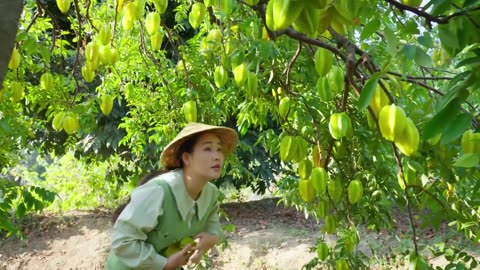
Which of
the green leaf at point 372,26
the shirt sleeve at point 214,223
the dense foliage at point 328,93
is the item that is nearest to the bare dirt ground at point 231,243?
the dense foliage at point 328,93

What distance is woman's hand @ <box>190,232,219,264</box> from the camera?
6.54ft

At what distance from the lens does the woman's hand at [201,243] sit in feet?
6.54

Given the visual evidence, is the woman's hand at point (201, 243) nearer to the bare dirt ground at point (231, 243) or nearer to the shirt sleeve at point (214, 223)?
the shirt sleeve at point (214, 223)

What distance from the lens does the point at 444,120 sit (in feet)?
2.50

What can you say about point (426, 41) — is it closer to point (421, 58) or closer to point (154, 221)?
point (421, 58)

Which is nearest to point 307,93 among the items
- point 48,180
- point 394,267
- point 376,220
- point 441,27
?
point 376,220

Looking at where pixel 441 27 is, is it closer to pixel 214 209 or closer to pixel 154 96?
pixel 214 209

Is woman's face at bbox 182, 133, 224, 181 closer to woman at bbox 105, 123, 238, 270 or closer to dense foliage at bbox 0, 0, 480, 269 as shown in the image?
woman at bbox 105, 123, 238, 270

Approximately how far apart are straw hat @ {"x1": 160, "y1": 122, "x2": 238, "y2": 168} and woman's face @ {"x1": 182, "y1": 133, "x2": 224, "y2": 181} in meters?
0.05

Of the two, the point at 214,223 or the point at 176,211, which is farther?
the point at 214,223

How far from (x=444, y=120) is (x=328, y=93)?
0.91 metres

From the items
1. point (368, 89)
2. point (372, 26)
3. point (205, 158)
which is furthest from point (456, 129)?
point (205, 158)

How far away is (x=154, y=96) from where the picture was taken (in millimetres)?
3311

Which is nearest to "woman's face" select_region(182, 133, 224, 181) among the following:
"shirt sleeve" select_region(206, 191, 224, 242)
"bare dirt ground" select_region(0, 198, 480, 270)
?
"shirt sleeve" select_region(206, 191, 224, 242)
